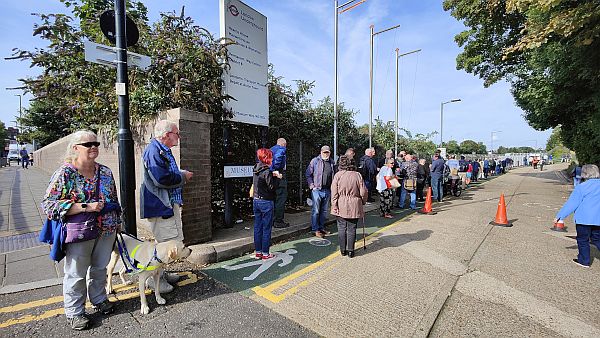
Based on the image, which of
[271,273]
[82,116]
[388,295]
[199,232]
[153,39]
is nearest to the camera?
[388,295]

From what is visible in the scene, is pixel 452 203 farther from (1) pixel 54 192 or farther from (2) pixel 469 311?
(1) pixel 54 192

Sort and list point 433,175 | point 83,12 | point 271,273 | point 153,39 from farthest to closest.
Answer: point 433,175 < point 83,12 < point 153,39 < point 271,273

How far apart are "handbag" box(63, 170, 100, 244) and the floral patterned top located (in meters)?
0.07

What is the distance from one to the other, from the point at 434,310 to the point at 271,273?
202cm

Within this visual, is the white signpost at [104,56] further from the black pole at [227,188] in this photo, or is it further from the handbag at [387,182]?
the handbag at [387,182]

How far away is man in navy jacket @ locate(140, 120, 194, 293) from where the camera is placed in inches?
121

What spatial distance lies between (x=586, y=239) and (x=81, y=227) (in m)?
6.74

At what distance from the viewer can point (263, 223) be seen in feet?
14.4

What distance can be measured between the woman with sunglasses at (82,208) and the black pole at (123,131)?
734mm

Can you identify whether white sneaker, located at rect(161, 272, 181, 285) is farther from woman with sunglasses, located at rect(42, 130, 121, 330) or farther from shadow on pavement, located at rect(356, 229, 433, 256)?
shadow on pavement, located at rect(356, 229, 433, 256)

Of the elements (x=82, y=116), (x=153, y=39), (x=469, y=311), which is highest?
(x=153, y=39)

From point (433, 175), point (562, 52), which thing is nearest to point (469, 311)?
point (433, 175)

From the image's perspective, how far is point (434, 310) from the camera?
3.04 metres

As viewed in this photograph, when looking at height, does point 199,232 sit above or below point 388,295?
above
